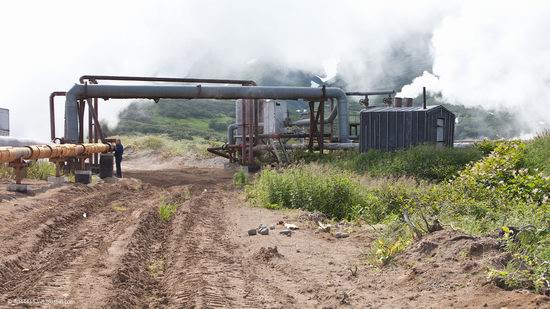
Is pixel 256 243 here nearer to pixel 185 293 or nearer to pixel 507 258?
pixel 185 293

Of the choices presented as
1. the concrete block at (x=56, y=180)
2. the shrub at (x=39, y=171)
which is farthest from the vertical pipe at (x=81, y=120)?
the concrete block at (x=56, y=180)

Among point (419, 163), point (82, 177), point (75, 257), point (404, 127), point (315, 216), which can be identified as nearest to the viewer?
point (75, 257)

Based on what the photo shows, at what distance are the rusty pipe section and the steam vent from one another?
9.77 metres

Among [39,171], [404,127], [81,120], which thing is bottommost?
[39,171]

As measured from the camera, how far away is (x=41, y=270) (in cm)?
700

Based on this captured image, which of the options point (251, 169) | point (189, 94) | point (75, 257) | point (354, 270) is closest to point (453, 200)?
point (354, 270)

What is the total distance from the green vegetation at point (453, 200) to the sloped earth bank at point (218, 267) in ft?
1.08

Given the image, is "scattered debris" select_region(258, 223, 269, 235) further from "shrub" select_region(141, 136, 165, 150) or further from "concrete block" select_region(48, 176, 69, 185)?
"shrub" select_region(141, 136, 165, 150)

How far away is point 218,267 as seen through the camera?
742cm

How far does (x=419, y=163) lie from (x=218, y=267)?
12355 millimetres

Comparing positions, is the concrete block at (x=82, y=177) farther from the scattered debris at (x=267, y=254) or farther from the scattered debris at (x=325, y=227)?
the scattered debris at (x=267, y=254)

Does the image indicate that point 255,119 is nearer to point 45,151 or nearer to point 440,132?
point 440,132

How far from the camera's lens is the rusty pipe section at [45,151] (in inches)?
565

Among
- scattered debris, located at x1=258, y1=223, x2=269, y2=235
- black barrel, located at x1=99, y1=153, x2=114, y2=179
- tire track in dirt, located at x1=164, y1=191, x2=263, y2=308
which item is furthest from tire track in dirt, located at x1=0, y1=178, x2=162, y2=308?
black barrel, located at x1=99, y1=153, x2=114, y2=179
